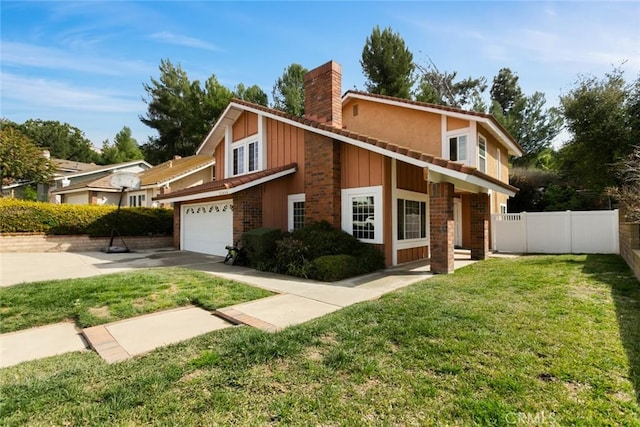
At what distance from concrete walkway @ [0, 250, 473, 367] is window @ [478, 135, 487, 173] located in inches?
218

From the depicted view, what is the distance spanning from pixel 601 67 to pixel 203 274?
850 inches

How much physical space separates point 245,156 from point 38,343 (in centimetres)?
1078

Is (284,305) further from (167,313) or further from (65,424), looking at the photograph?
(65,424)

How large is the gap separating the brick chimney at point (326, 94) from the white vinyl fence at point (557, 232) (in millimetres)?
8812

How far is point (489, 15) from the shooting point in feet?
27.9

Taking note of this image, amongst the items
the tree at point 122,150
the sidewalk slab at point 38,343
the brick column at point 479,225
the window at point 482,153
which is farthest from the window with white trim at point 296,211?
the tree at point 122,150

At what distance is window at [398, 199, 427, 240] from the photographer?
10.0 metres

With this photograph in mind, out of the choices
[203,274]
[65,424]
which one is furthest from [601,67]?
[65,424]

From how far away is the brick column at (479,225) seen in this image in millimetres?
11016

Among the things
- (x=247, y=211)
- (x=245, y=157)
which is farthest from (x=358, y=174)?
(x=245, y=157)

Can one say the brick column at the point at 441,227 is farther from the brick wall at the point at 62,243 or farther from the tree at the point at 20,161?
the tree at the point at 20,161

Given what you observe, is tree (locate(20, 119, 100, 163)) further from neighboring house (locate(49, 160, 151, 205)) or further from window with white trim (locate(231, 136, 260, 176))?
window with white trim (locate(231, 136, 260, 176))

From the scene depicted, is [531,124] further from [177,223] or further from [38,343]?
[38,343]

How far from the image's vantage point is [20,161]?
78.0ft
